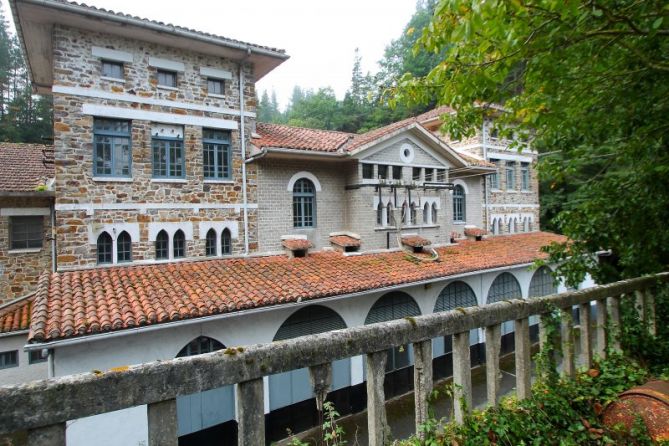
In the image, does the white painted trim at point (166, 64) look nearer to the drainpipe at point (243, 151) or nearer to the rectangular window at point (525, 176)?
the drainpipe at point (243, 151)

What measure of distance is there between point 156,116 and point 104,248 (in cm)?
433

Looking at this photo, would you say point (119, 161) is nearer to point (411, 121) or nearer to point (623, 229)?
point (411, 121)

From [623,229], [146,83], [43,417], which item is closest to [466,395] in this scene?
[43,417]

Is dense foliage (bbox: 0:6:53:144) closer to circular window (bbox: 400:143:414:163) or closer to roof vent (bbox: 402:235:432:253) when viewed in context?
circular window (bbox: 400:143:414:163)

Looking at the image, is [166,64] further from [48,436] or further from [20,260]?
[48,436]

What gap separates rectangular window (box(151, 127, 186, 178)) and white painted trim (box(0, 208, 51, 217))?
5.74 m

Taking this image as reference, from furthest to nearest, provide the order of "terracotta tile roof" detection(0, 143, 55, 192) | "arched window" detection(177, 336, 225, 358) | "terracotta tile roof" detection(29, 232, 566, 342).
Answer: "terracotta tile roof" detection(0, 143, 55, 192) < "arched window" detection(177, 336, 225, 358) < "terracotta tile roof" detection(29, 232, 566, 342)

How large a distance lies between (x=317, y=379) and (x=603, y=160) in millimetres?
7266

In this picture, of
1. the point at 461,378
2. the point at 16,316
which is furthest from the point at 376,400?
the point at 16,316

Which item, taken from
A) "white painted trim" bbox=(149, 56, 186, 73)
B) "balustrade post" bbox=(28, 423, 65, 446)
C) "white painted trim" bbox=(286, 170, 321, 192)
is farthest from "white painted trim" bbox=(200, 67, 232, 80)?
"balustrade post" bbox=(28, 423, 65, 446)

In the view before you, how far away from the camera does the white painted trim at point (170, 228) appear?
11.0 metres

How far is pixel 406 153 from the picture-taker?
15.2 meters

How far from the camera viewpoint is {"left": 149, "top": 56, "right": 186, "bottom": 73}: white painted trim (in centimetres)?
1109

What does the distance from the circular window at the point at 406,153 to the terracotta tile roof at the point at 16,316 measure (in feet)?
48.4
